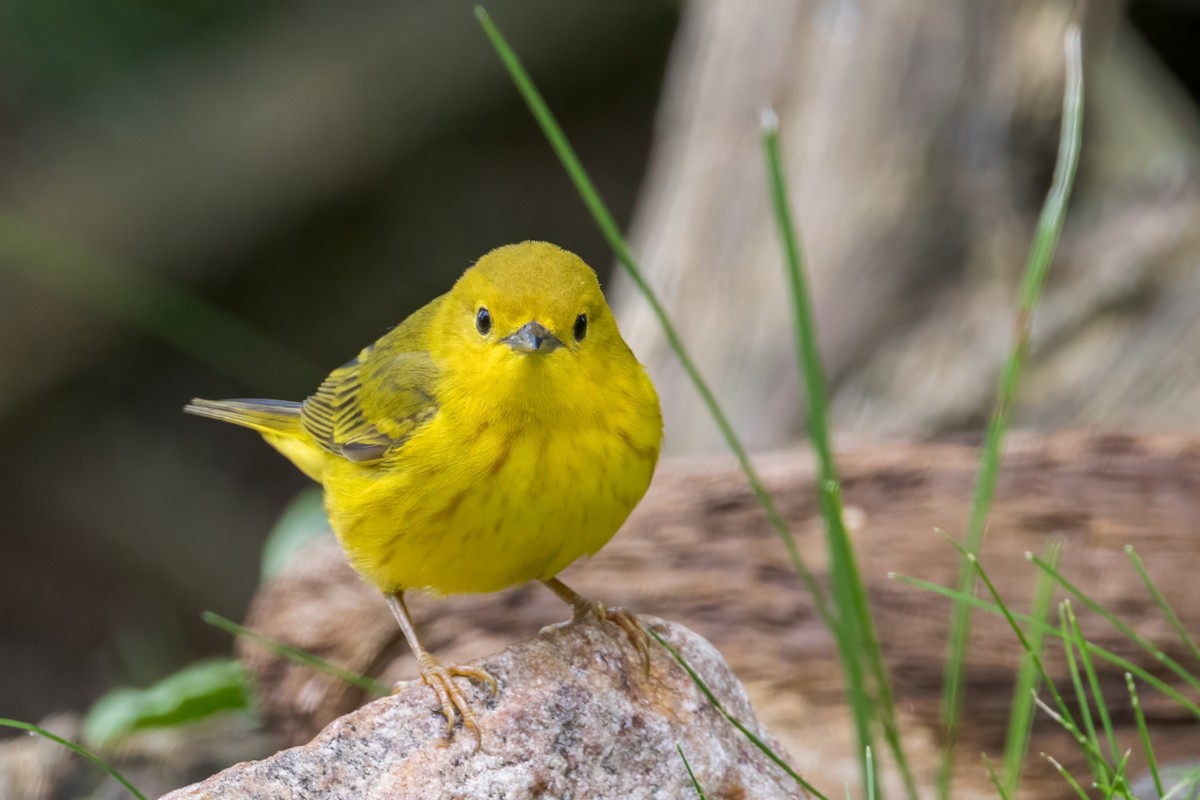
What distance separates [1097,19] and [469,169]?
4500 millimetres

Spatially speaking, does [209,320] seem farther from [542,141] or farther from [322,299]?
[542,141]

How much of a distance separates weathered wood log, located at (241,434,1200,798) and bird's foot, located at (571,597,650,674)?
3.01ft

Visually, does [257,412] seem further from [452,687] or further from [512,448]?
[452,687]

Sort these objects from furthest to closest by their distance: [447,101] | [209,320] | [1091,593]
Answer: [447,101], [209,320], [1091,593]

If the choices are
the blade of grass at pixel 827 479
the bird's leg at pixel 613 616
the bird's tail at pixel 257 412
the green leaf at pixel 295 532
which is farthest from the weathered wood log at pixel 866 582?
the blade of grass at pixel 827 479

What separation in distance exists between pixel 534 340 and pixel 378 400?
842 mm

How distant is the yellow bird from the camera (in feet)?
10.2

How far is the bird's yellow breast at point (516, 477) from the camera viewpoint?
3.12 metres

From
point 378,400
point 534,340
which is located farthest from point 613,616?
point 378,400

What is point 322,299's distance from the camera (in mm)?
9016

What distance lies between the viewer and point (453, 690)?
280 cm

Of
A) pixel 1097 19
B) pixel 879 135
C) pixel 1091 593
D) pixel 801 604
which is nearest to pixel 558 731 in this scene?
pixel 801 604

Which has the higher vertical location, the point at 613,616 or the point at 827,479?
the point at 613,616

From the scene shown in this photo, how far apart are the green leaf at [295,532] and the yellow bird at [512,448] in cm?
171
